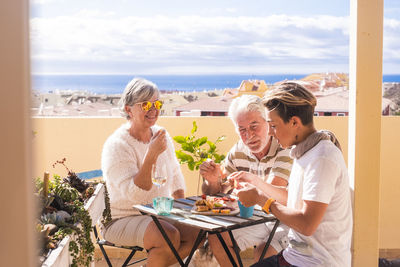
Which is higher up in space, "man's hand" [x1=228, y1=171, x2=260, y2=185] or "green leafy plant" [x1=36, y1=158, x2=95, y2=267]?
"man's hand" [x1=228, y1=171, x2=260, y2=185]

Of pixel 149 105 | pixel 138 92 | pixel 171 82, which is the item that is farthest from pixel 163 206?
pixel 171 82

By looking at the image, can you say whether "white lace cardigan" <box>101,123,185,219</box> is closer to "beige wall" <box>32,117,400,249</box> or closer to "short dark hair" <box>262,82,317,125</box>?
→ "short dark hair" <box>262,82,317,125</box>

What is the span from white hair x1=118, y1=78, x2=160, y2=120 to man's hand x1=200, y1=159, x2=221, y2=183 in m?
0.58

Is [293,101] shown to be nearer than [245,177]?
Yes

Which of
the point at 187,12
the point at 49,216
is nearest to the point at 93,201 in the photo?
the point at 49,216

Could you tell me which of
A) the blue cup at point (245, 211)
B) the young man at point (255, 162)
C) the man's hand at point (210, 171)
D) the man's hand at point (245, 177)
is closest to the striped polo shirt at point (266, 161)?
the young man at point (255, 162)

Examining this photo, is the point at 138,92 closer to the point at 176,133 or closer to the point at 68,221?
the point at 68,221

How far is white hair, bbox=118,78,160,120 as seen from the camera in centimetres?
316

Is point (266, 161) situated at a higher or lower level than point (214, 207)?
higher

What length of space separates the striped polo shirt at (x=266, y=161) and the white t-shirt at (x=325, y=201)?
0.77m

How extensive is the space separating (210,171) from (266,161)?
35 centimetres

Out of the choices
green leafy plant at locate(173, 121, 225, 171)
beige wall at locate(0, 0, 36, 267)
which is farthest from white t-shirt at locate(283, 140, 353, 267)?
green leafy plant at locate(173, 121, 225, 171)

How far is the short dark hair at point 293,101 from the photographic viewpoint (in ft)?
6.89

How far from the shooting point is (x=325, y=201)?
1947mm
